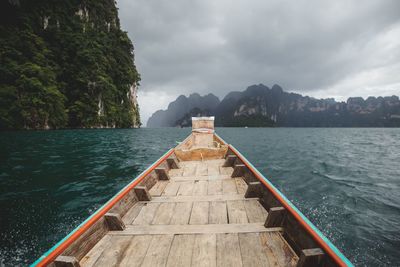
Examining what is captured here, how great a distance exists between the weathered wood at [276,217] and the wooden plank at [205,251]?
0.82 metres

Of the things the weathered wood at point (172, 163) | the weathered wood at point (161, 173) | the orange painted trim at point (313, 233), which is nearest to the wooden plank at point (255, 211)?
the orange painted trim at point (313, 233)

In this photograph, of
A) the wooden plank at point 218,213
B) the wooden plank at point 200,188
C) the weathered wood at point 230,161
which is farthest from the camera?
the weathered wood at point 230,161

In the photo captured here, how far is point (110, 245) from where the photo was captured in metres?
2.49

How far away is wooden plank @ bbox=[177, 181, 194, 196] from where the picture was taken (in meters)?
4.21

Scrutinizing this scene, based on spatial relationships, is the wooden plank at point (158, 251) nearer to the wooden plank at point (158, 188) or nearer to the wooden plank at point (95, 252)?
the wooden plank at point (95, 252)

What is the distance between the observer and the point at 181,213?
331 centimetres

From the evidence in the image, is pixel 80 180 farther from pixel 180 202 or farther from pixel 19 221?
pixel 180 202

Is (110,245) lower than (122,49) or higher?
lower

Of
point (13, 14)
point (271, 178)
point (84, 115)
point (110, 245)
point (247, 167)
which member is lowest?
point (271, 178)

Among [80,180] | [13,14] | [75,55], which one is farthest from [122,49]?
[80,180]

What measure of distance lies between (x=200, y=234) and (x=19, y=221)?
5445mm

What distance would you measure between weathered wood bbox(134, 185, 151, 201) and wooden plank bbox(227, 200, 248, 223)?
5.31 ft

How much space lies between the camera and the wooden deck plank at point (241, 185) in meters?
4.20

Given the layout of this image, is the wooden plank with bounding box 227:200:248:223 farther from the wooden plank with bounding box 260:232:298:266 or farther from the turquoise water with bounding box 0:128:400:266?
the turquoise water with bounding box 0:128:400:266
